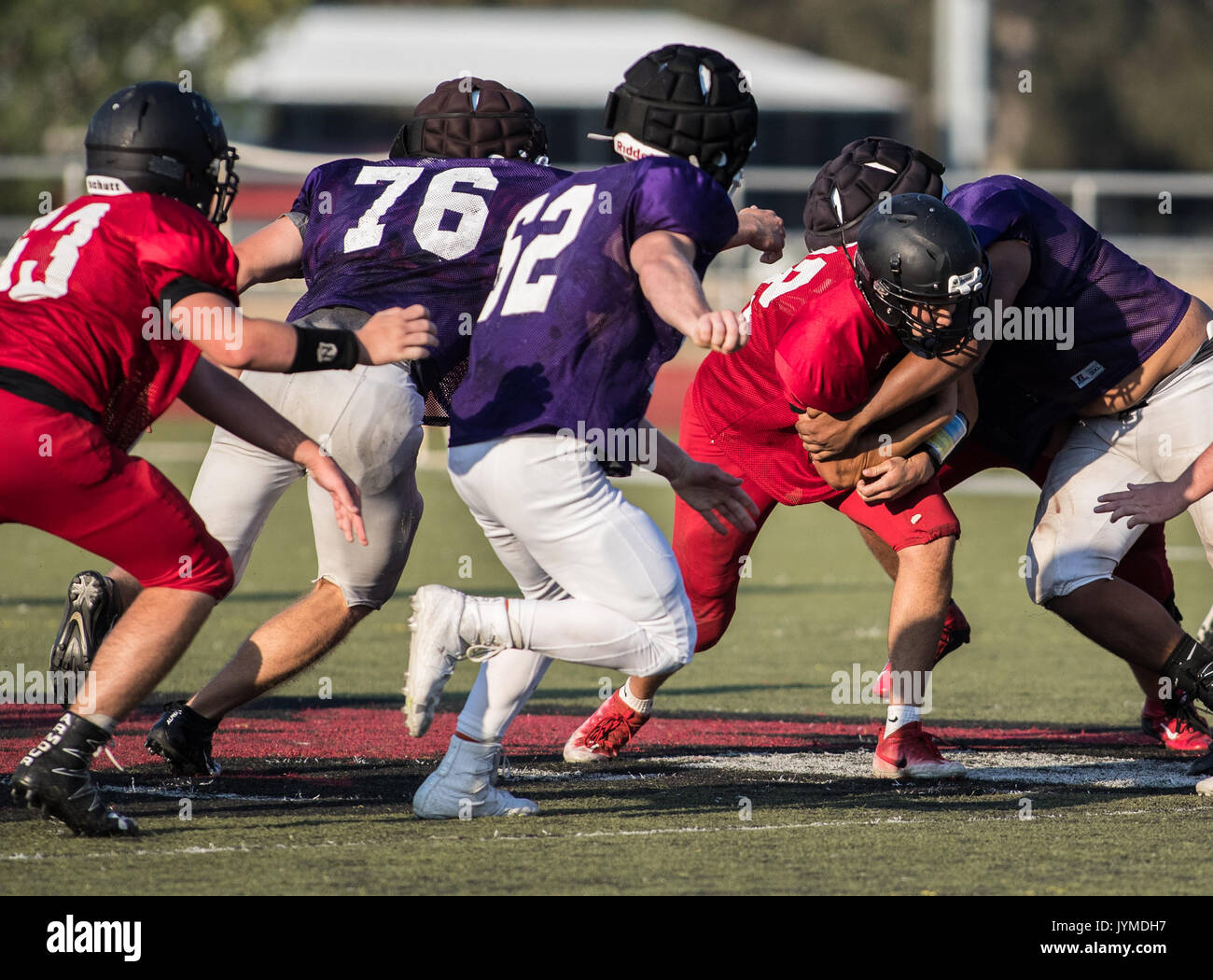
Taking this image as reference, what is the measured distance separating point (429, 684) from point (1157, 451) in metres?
2.45

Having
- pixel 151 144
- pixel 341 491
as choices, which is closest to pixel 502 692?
pixel 341 491

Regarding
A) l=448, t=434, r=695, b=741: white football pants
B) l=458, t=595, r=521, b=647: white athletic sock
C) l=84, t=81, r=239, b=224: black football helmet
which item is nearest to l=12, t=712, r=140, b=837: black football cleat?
l=458, t=595, r=521, b=647: white athletic sock

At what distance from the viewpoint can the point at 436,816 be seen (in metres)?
4.66

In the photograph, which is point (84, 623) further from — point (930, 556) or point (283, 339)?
point (930, 556)

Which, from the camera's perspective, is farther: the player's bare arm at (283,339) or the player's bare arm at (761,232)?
the player's bare arm at (761,232)

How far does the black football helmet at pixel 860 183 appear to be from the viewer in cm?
572

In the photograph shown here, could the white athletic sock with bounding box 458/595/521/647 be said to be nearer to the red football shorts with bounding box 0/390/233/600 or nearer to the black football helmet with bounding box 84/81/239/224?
the red football shorts with bounding box 0/390/233/600

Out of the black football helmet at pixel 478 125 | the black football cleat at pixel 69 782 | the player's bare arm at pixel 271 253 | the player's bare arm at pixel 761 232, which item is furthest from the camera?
the black football helmet at pixel 478 125

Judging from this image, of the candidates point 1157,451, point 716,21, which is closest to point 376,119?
point 716,21

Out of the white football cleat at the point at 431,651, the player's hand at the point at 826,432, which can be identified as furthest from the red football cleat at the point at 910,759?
the white football cleat at the point at 431,651

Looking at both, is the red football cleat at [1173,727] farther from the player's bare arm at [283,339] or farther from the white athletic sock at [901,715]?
the player's bare arm at [283,339]

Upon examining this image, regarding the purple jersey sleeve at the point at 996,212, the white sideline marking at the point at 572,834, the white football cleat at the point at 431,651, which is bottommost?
the white sideline marking at the point at 572,834

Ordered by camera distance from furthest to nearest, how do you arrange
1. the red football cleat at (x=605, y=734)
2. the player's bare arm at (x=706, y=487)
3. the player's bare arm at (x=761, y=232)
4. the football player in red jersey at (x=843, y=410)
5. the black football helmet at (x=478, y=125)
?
the black football helmet at (x=478, y=125), the red football cleat at (x=605, y=734), the football player in red jersey at (x=843, y=410), the player's bare arm at (x=761, y=232), the player's bare arm at (x=706, y=487)
